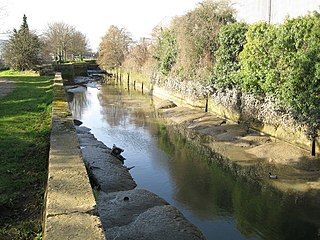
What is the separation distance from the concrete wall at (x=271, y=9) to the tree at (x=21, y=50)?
24.0 meters

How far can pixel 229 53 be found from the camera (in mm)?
18781

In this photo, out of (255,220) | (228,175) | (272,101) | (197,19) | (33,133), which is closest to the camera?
(255,220)

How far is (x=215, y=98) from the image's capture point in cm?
1988

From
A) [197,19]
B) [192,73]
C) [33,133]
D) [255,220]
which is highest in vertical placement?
[197,19]

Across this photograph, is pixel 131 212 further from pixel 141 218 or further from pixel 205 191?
pixel 205 191

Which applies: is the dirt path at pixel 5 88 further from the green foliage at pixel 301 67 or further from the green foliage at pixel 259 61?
the green foliage at pixel 301 67

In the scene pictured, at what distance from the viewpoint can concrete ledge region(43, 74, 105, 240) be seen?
3775 millimetres

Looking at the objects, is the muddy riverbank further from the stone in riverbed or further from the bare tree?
the bare tree

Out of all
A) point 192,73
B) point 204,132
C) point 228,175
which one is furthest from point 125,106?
point 228,175

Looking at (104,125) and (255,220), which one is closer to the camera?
(255,220)

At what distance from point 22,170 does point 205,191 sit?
571cm

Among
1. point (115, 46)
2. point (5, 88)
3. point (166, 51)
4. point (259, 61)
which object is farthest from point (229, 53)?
point (115, 46)

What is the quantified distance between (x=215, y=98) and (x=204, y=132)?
3151 millimetres

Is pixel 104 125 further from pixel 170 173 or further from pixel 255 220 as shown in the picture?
pixel 255 220
